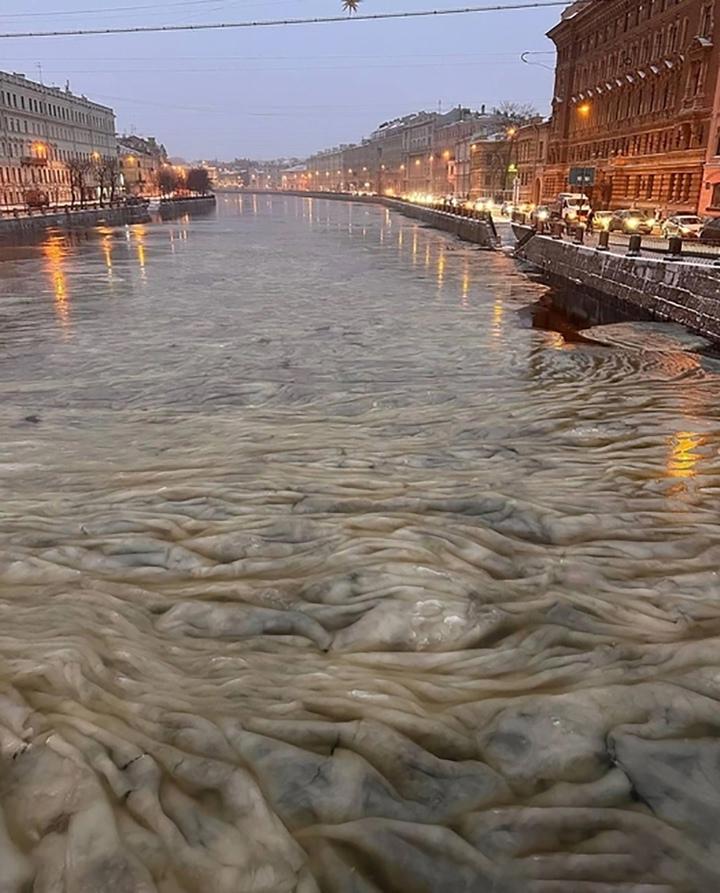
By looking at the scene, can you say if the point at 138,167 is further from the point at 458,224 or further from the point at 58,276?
the point at 58,276

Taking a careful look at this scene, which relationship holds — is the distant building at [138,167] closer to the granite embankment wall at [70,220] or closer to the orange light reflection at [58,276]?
the granite embankment wall at [70,220]

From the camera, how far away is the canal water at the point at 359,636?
160 inches

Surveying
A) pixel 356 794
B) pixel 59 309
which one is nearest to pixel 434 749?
pixel 356 794

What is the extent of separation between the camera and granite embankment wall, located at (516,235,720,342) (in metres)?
18.2

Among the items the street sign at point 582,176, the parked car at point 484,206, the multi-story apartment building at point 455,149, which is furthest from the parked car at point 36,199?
the multi-story apartment building at point 455,149

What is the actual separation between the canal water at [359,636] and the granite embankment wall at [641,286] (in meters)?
5.94

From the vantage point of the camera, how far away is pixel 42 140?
8850cm

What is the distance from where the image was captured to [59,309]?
848 inches

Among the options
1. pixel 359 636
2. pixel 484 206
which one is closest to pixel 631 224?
pixel 359 636

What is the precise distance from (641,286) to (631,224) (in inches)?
623

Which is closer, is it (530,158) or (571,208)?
(571,208)

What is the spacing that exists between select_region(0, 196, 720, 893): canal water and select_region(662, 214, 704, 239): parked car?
21.8 metres

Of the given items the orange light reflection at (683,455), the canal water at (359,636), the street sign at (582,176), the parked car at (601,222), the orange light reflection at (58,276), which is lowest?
the orange light reflection at (58,276)

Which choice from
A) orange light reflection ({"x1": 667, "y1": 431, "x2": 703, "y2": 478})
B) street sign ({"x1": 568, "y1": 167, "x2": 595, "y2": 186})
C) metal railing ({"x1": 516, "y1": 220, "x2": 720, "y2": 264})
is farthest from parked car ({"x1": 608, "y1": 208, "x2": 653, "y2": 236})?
orange light reflection ({"x1": 667, "y1": 431, "x2": 703, "y2": 478})
